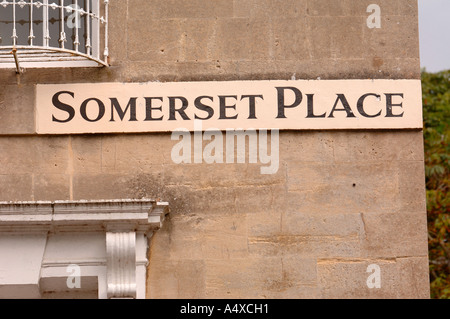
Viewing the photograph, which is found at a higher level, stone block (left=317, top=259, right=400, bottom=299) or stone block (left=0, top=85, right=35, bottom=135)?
stone block (left=0, top=85, right=35, bottom=135)

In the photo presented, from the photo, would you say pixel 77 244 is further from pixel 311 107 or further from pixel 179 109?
pixel 311 107

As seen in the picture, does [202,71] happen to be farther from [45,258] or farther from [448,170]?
[448,170]

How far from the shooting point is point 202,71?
1143 cm

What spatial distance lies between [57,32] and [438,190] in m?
12.2

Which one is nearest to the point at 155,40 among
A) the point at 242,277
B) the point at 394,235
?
the point at 242,277

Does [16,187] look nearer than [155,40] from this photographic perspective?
Yes

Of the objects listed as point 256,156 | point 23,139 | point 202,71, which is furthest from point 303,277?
point 23,139

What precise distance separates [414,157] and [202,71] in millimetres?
2392

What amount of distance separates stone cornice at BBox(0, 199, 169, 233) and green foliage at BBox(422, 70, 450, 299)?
37.2 ft

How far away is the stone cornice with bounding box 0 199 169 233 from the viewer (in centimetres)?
1070

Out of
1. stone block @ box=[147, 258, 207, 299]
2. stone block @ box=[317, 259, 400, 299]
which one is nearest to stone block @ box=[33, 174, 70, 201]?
stone block @ box=[147, 258, 207, 299]

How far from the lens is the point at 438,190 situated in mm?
21984

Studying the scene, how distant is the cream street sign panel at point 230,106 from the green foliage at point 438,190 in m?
10.2

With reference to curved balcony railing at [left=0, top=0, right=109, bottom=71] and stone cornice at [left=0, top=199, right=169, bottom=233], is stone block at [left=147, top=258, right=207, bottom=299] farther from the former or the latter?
curved balcony railing at [left=0, top=0, right=109, bottom=71]
